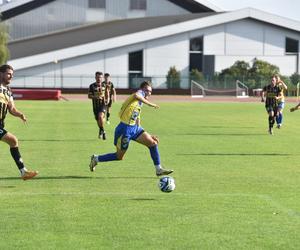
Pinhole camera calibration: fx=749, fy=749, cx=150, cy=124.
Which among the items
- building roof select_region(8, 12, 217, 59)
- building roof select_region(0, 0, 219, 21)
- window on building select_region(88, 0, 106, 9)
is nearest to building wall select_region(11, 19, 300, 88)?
building roof select_region(8, 12, 217, 59)

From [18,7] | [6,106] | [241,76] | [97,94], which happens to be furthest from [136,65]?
[6,106]

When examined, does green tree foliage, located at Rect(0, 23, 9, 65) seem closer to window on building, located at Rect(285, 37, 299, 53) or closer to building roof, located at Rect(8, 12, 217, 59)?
building roof, located at Rect(8, 12, 217, 59)

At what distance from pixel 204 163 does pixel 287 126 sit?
14.3 meters

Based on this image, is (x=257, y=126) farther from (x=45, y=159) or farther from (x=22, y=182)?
(x=22, y=182)

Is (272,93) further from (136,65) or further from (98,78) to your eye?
(136,65)

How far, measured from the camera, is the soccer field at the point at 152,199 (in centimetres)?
835

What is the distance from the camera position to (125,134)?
13.4 meters

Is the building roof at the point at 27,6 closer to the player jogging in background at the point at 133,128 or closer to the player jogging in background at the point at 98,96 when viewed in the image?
the player jogging in background at the point at 98,96

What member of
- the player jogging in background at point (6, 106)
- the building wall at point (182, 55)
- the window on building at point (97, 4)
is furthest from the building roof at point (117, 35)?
the player jogging in background at point (6, 106)

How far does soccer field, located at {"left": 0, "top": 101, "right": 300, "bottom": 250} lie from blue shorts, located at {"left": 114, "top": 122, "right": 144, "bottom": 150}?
63 centimetres

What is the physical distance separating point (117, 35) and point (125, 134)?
76792 millimetres

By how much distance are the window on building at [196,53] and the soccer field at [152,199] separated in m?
69.3

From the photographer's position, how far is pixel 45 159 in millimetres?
16547

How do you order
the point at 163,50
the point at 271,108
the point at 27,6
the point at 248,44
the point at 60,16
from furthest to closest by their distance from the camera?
the point at 60,16, the point at 27,6, the point at 248,44, the point at 163,50, the point at 271,108
